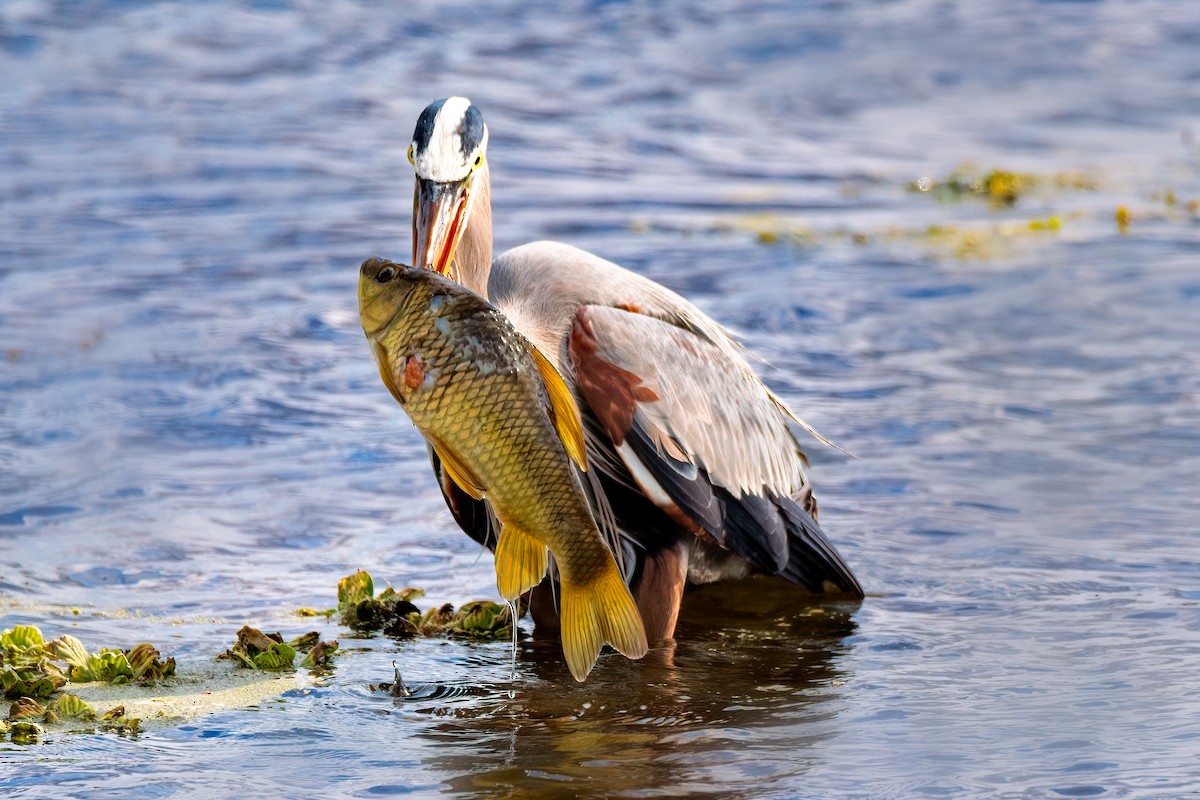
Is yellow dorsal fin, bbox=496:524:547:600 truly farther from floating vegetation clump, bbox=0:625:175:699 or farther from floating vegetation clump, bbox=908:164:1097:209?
floating vegetation clump, bbox=908:164:1097:209

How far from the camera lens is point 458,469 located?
391cm

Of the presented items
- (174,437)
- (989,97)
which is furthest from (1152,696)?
(989,97)

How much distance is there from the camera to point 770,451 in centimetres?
605

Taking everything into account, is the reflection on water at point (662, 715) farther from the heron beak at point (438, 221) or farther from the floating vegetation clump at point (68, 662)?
the heron beak at point (438, 221)

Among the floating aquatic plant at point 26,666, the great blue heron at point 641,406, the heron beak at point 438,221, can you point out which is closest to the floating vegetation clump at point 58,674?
the floating aquatic plant at point 26,666

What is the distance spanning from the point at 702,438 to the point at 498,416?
1950mm

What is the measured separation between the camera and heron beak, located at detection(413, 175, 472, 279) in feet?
17.2

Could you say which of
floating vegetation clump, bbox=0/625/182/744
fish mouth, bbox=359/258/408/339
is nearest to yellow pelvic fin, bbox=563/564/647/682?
fish mouth, bbox=359/258/408/339

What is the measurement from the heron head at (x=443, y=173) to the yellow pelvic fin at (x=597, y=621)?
4.87 ft

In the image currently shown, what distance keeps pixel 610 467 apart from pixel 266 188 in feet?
29.3

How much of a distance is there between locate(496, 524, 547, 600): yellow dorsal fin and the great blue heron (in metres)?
1.18

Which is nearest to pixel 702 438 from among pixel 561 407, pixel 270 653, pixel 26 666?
pixel 270 653

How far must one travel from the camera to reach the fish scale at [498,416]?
3.65 m

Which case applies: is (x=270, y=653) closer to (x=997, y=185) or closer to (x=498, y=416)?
(x=498, y=416)
